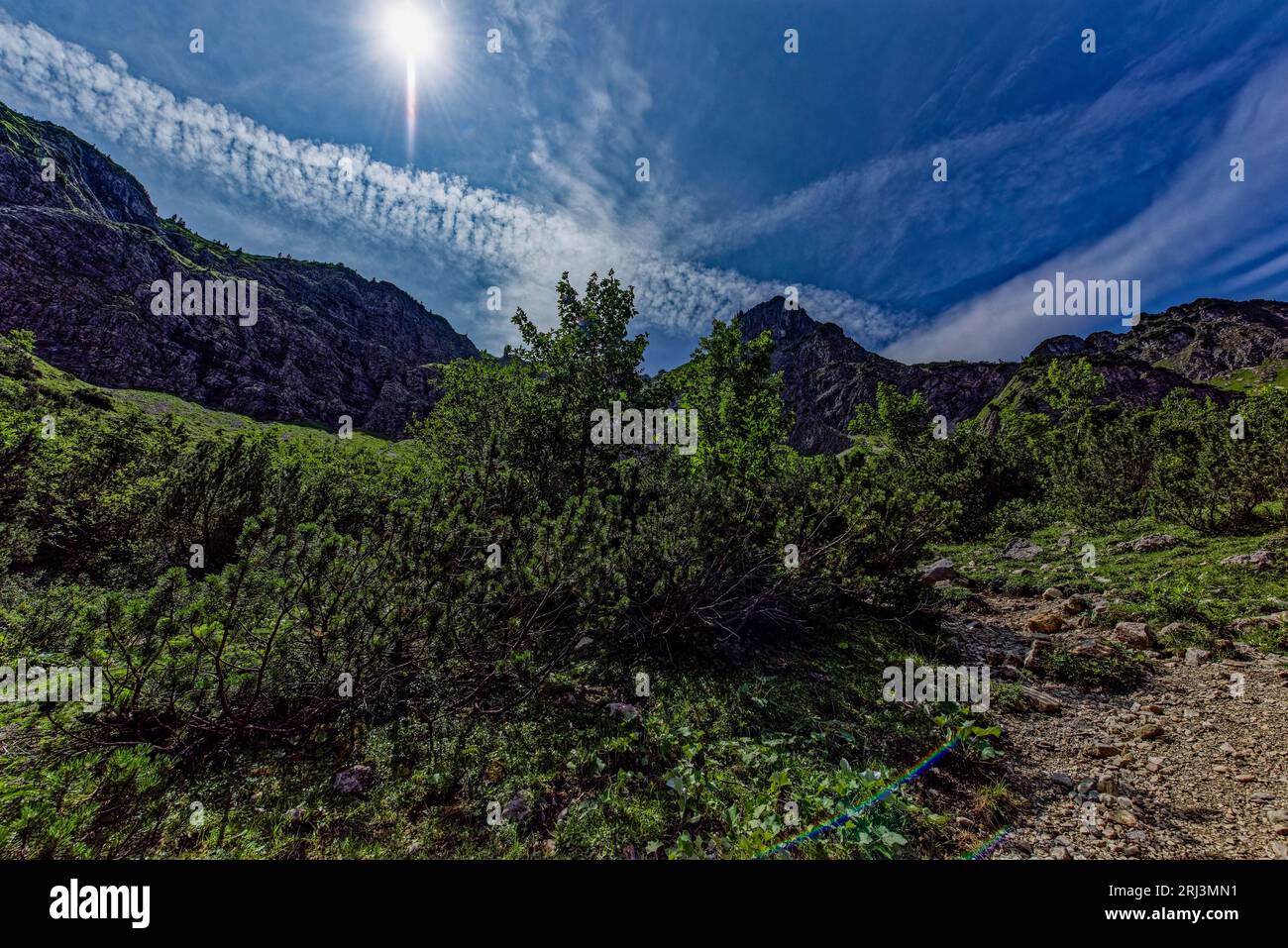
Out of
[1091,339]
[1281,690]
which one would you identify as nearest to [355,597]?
[1281,690]

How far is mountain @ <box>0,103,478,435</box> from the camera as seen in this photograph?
77.3 meters

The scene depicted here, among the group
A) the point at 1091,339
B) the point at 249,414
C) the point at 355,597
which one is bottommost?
the point at 355,597

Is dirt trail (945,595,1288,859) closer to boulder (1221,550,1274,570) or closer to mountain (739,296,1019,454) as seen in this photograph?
boulder (1221,550,1274,570)

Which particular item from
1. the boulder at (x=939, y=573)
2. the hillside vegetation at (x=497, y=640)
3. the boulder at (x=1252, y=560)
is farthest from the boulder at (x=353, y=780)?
the boulder at (x=1252, y=560)

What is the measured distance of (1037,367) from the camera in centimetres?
9875

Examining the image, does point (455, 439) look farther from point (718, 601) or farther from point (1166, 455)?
point (1166, 455)

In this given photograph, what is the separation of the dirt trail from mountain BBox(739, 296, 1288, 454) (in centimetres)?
9905

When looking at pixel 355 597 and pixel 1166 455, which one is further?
pixel 1166 455

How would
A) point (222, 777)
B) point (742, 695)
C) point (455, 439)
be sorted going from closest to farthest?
point (222, 777) → point (742, 695) → point (455, 439)

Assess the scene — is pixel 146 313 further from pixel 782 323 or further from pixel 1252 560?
pixel 782 323

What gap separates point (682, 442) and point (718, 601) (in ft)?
23.2

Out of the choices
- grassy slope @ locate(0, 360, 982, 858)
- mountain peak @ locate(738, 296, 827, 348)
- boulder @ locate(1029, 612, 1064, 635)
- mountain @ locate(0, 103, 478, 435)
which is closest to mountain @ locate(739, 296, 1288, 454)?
mountain peak @ locate(738, 296, 827, 348)

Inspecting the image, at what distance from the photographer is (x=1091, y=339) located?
508 ft

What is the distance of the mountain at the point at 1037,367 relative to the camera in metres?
94.7
